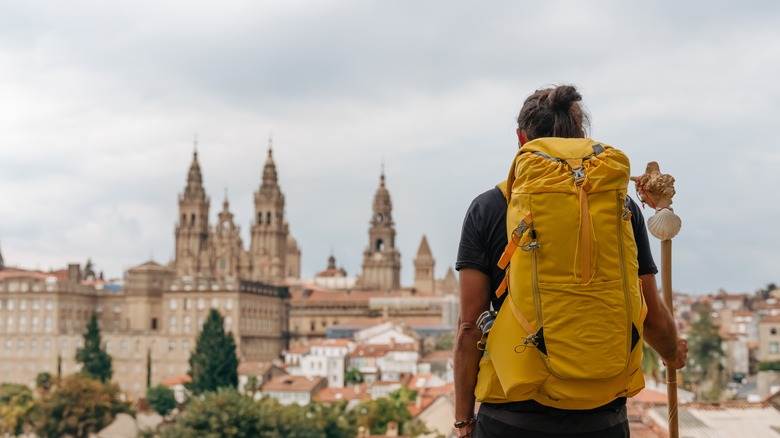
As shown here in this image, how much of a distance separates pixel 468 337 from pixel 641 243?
740mm

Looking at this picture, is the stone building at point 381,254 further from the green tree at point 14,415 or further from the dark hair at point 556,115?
the dark hair at point 556,115

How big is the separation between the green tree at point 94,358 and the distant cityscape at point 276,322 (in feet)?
12.0

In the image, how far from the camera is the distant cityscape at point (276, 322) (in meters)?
84.6

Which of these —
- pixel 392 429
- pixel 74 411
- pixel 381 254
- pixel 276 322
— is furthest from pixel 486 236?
pixel 381 254

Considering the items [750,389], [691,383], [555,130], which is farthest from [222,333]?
[555,130]

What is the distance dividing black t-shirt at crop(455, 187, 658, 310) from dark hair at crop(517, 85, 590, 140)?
33cm

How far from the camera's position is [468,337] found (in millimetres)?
4594

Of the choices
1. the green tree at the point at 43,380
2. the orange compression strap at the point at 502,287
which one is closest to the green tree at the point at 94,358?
the green tree at the point at 43,380

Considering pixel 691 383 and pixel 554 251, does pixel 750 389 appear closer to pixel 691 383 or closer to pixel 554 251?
pixel 691 383

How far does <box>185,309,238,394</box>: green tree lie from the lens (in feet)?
290

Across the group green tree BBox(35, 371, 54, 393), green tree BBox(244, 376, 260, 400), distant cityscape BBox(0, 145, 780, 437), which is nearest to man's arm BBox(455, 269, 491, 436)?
distant cityscape BBox(0, 145, 780, 437)

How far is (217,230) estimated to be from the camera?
129 metres

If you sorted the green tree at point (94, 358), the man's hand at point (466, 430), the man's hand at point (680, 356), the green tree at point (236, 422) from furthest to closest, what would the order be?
the green tree at point (94, 358), the green tree at point (236, 422), the man's hand at point (680, 356), the man's hand at point (466, 430)

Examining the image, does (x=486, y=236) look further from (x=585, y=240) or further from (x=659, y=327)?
(x=659, y=327)
